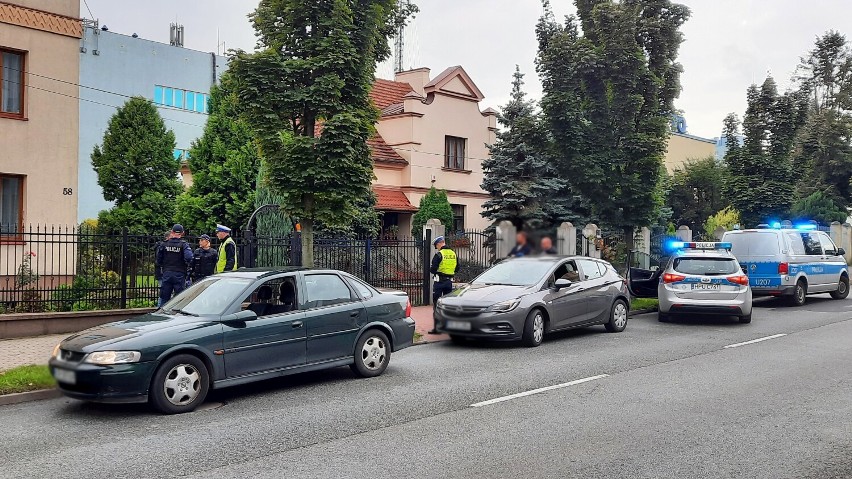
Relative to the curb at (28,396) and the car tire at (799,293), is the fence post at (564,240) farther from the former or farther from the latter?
the car tire at (799,293)

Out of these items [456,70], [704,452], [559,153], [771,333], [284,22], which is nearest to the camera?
[704,452]

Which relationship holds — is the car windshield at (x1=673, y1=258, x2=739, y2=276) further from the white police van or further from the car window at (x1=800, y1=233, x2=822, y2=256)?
the car window at (x1=800, y1=233, x2=822, y2=256)

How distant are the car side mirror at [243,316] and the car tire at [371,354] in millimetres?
1668

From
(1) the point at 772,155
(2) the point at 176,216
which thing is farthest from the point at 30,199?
(1) the point at 772,155

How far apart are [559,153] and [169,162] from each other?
1851 centimetres

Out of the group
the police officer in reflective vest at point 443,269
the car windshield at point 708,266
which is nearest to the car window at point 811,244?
Answer: the car windshield at point 708,266

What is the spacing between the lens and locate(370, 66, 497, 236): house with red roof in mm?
29016

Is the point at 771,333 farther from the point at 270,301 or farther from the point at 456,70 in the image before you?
the point at 456,70

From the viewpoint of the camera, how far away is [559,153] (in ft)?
27.5

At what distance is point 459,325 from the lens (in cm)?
1234

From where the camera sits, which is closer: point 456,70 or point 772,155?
point 772,155

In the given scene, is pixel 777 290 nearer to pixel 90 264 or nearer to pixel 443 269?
pixel 443 269

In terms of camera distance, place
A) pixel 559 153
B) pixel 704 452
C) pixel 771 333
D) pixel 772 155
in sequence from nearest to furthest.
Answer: pixel 704 452 < pixel 559 153 < pixel 771 333 < pixel 772 155

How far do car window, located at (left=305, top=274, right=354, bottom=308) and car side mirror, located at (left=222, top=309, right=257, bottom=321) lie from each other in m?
0.87
